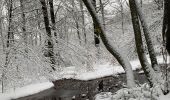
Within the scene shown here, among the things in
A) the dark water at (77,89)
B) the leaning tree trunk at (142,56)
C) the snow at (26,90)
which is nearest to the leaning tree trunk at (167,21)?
the leaning tree trunk at (142,56)

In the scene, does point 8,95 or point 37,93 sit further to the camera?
point 37,93

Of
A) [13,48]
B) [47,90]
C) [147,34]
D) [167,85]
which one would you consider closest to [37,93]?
[47,90]

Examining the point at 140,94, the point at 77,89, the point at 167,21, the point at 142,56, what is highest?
the point at 167,21

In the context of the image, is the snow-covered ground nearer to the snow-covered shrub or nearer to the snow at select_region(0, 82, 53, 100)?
the snow at select_region(0, 82, 53, 100)

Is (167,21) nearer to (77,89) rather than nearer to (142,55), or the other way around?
(142,55)

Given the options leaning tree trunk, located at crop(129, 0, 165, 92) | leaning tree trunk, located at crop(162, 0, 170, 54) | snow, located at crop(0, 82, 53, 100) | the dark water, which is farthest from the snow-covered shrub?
snow, located at crop(0, 82, 53, 100)

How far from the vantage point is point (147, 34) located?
27.1 feet

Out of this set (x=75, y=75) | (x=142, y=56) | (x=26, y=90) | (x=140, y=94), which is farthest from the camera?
(x=75, y=75)

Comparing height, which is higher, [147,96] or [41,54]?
[41,54]

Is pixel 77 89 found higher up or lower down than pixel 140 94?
lower down

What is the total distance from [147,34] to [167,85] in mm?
2113

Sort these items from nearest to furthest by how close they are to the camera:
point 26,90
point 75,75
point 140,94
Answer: point 140,94 < point 26,90 < point 75,75

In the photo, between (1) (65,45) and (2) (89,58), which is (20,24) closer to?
(1) (65,45)

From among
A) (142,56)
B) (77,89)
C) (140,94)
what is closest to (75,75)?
(77,89)
